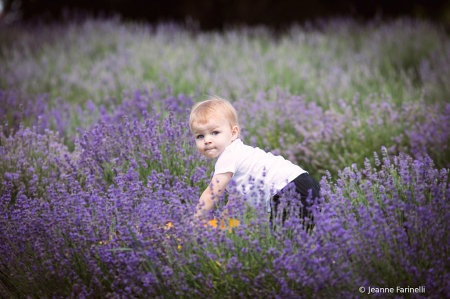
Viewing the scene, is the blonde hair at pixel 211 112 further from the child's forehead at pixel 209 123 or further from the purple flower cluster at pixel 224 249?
the purple flower cluster at pixel 224 249

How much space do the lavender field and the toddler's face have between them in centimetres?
12

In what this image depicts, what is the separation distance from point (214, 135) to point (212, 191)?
0.44m

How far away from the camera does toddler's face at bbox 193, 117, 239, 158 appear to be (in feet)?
7.57

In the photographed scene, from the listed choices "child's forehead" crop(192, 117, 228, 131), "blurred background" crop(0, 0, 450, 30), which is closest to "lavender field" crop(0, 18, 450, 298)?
"child's forehead" crop(192, 117, 228, 131)

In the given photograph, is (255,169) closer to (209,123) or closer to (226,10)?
(209,123)

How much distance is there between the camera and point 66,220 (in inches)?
79.4

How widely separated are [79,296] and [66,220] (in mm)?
362

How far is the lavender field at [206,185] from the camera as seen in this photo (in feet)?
5.81

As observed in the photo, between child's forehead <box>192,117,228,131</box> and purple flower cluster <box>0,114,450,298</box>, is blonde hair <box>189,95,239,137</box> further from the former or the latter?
purple flower cluster <box>0,114,450,298</box>

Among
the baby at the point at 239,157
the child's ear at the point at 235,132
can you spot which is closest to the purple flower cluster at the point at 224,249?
the baby at the point at 239,157

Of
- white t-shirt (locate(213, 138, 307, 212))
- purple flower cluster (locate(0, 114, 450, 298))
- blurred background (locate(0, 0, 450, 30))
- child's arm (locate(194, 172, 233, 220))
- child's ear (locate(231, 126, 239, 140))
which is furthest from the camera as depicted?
blurred background (locate(0, 0, 450, 30))

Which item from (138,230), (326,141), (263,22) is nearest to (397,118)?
(326,141)

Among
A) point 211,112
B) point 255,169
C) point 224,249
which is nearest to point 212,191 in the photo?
point 224,249

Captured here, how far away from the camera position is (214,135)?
91.8 inches
